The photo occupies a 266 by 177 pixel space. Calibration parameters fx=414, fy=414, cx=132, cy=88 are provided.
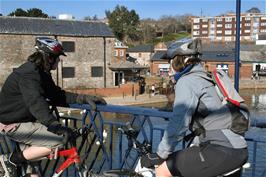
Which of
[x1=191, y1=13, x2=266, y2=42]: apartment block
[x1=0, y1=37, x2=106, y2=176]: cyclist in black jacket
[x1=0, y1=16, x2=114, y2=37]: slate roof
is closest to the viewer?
[x1=0, y1=37, x2=106, y2=176]: cyclist in black jacket

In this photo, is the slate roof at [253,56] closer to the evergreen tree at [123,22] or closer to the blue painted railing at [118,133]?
the evergreen tree at [123,22]

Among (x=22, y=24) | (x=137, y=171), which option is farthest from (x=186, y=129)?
(x=22, y=24)

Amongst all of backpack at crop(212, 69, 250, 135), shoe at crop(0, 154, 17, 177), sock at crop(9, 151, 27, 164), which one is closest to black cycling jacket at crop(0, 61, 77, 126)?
sock at crop(9, 151, 27, 164)

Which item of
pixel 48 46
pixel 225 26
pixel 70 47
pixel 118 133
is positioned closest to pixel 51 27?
pixel 70 47

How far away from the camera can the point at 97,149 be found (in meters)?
4.53

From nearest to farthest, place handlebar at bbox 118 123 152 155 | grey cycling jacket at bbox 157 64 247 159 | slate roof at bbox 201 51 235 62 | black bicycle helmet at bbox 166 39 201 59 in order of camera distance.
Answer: grey cycling jacket at bbox 157 64 247 159 → black bicycle helmet at bbox 166 39 201 59 → handlebar at bbox 118 123 152 155 → slate roof at bbox 201 51 235 62

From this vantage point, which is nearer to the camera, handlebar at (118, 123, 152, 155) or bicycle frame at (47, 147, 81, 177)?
handlebar at (118, 123, 152, 155)

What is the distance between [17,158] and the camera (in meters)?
3.89

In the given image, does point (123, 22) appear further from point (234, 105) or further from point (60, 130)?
point (234, 105)

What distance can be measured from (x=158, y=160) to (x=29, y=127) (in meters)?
1.40

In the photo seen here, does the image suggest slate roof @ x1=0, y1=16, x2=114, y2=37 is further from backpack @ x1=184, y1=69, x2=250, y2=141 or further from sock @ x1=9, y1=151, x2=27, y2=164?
backpack @ x1=184, y1=69, x2=250, y2=141

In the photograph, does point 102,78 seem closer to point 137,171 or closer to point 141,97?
point 141,97

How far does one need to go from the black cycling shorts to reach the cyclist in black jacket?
4.08 feet

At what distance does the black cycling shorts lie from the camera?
108 inches
